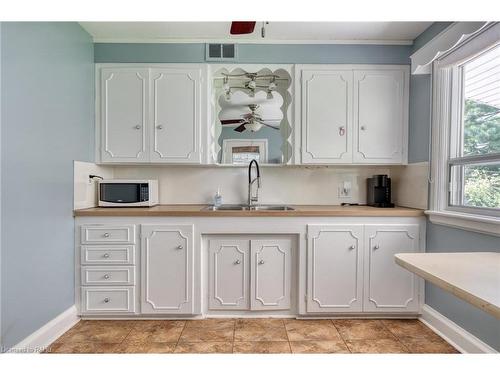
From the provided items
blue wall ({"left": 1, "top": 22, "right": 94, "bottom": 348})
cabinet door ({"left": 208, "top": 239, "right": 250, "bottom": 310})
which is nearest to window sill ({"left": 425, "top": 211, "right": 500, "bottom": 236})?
cabinet door ({"left": 208, "top": 239, "right": 250, "bottom": 310})

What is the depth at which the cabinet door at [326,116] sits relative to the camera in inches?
101

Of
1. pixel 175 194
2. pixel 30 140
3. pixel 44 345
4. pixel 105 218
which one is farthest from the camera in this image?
pixel 175 194

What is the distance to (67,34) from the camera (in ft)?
7.23

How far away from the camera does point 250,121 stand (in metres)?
2.83

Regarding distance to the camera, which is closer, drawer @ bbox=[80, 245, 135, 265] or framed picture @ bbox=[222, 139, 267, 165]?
drawer @ bbox=[80, 245, 135, 265]

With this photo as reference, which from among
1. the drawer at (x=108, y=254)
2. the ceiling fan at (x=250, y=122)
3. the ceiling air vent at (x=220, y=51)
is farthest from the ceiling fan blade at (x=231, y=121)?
the drawer at (x=108, y=254)

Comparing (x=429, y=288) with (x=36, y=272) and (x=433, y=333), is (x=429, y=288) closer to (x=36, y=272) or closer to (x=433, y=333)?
Answer: (x=433, y=333)

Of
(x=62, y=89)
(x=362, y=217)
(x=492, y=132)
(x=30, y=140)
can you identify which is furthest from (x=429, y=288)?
(x=62, y=89)

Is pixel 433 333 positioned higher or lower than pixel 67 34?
lower

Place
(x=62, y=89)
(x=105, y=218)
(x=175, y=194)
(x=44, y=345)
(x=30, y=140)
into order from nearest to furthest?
(x=30, y=140) → (x=44, y=345) → (x=62, y=89) → (x=105, y=218) → (x=175, y=194)

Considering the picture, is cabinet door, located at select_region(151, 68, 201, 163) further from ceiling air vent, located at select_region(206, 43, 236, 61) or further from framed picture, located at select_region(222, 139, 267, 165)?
framed picture, located at select_region(222, 139, 267, 165)

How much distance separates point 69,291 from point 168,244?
0.80 metres

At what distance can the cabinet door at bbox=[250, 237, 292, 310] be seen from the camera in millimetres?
2332

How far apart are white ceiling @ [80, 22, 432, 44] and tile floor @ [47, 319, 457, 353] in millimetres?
2321
